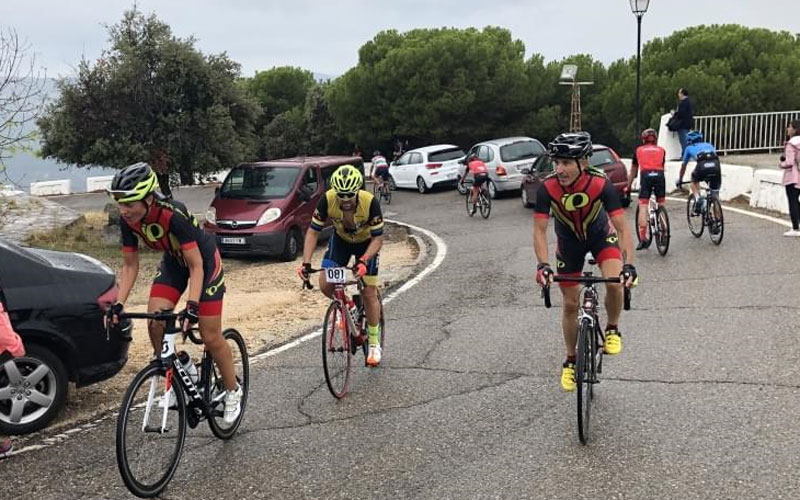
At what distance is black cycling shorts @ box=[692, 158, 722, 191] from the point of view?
11531mm

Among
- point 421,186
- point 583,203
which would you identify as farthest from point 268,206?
point 421,186

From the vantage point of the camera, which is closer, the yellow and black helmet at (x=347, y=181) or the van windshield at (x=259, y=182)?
the yellow and black helmet at (x=347, y=181)

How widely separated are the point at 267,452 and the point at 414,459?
38.5 inches

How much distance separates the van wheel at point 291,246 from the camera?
15.2 m

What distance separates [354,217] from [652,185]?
662 cm

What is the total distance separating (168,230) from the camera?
472cm

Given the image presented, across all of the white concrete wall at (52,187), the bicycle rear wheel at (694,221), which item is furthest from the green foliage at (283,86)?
the bicycle rear wheel at (694,221)

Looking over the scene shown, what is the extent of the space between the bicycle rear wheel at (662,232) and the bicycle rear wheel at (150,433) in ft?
28.1

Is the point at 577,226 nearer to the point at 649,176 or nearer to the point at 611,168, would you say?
the point at 649,176

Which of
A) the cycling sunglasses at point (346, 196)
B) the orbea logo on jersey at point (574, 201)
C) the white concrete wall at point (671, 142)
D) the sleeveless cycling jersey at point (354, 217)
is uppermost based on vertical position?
the white concrete wall at point (671, 142)

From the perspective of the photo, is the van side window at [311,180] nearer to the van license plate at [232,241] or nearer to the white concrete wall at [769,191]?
the van license plate at [232,241]

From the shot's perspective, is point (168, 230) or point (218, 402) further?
point (218, 402)

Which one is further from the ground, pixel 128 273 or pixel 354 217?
pixel 354 217

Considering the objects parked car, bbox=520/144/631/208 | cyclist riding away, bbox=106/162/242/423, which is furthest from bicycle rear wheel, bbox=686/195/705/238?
cyclist riding away, bbox=106/162/242/423
